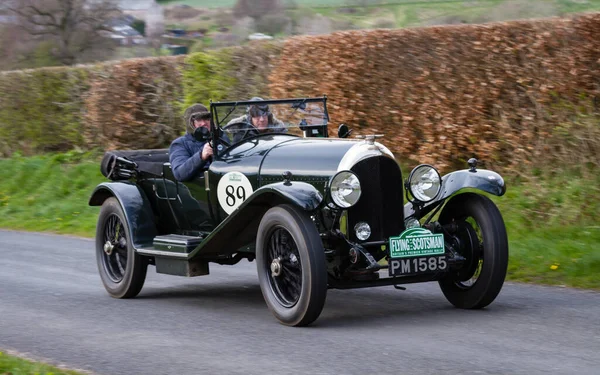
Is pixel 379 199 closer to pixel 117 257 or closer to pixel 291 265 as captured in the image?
pixel 291 265

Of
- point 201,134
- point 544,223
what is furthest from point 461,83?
point 201,134

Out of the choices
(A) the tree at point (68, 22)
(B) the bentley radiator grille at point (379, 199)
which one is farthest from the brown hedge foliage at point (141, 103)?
(A) the tree at point (68, 22)

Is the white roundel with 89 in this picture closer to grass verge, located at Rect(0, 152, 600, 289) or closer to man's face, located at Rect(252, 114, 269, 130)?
man's face, located at Rect(252, 114, 269, 130)

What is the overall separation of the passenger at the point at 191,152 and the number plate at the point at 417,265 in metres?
2.14

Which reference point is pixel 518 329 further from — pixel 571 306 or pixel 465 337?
pixel 571 306

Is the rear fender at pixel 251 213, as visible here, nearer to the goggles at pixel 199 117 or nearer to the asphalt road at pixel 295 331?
the asphalt road at pixel 295 331

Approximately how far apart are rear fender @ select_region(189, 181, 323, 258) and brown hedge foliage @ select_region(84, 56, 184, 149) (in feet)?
32.2

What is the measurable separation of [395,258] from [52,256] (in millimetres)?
5966

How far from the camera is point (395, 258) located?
6574 mm

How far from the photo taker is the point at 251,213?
23.6 feet

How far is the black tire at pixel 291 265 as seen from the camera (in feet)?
20.9

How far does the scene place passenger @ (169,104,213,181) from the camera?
26.2 ft

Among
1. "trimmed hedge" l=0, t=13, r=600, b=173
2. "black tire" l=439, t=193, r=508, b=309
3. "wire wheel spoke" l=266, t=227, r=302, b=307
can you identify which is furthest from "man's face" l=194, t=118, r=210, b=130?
"trimmed hedge" l=0, t=13, r=600, b=173

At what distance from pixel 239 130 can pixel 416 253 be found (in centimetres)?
217
